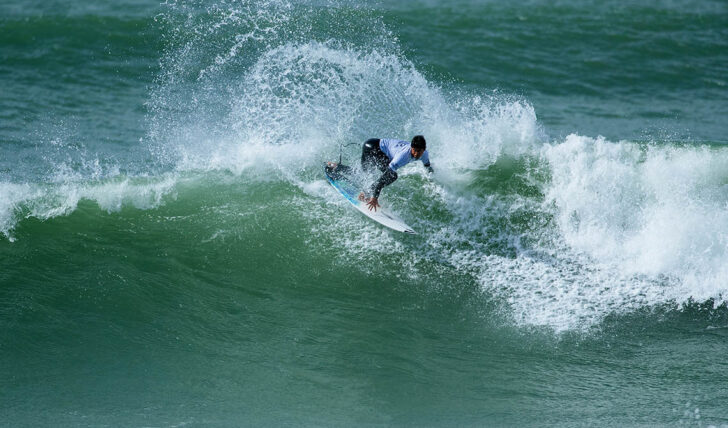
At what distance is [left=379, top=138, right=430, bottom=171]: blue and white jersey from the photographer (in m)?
8.43

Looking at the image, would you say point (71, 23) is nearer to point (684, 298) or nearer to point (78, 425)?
point (78, 425)

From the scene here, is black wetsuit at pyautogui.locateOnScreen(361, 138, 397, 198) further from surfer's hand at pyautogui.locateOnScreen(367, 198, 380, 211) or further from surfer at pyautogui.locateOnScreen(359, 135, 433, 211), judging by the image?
surfer's hand at pyautogui.locateOnScreen(367, 198, 380, 211)

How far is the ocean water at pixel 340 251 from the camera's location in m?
6.58

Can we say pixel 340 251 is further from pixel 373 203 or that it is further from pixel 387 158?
pixel 387 158

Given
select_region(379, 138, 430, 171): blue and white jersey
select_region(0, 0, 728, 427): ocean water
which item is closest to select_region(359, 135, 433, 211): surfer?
select_region(379, 138, 430, 171): blue and white jersey

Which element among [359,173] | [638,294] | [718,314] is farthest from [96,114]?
[718,314]

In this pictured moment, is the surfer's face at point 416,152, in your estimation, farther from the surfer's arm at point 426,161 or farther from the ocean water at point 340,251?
the ocean water at point 340,251

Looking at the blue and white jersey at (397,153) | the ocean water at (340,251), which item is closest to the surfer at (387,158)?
the blue and white jersey at (397,153)

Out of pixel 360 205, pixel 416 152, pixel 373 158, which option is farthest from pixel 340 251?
pixel 416 152

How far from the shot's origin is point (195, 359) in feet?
22.8

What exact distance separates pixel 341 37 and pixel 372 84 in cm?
315

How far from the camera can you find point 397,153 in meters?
8.70

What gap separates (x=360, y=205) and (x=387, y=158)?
720 mm

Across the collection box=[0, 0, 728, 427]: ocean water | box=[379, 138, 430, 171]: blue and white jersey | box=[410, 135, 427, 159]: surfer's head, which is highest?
box=[410, 135, 427, 159]: surfer's head
